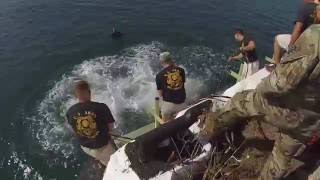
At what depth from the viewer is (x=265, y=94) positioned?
17.3 ft

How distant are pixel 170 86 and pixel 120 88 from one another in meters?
5.44

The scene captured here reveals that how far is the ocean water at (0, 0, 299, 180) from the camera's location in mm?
11961

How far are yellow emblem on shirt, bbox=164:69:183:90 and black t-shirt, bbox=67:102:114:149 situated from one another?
1.82 metres

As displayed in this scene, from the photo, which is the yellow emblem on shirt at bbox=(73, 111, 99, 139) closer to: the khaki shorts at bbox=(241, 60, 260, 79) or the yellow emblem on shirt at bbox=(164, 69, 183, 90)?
the yellow emblem on shirt at bbox=(164, 69, 183, 90)

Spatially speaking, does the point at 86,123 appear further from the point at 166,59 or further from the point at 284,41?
the point at 284,41

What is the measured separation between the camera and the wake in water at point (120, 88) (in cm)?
1192

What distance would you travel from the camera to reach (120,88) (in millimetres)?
14500

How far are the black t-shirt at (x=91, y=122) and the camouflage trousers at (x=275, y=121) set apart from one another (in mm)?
2919

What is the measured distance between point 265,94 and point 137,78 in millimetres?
10021

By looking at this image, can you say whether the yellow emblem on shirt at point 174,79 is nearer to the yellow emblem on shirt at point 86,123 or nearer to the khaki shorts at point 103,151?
the khaki shorts at point 103,151

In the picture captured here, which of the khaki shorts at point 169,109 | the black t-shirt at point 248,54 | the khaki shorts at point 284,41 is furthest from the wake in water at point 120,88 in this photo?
the khaki shorts at point 284,41

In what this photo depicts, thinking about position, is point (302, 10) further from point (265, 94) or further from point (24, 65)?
point (24, 65)

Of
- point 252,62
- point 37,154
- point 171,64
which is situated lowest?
point 37,154

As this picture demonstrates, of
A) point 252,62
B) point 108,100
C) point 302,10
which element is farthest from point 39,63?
point 302,10
